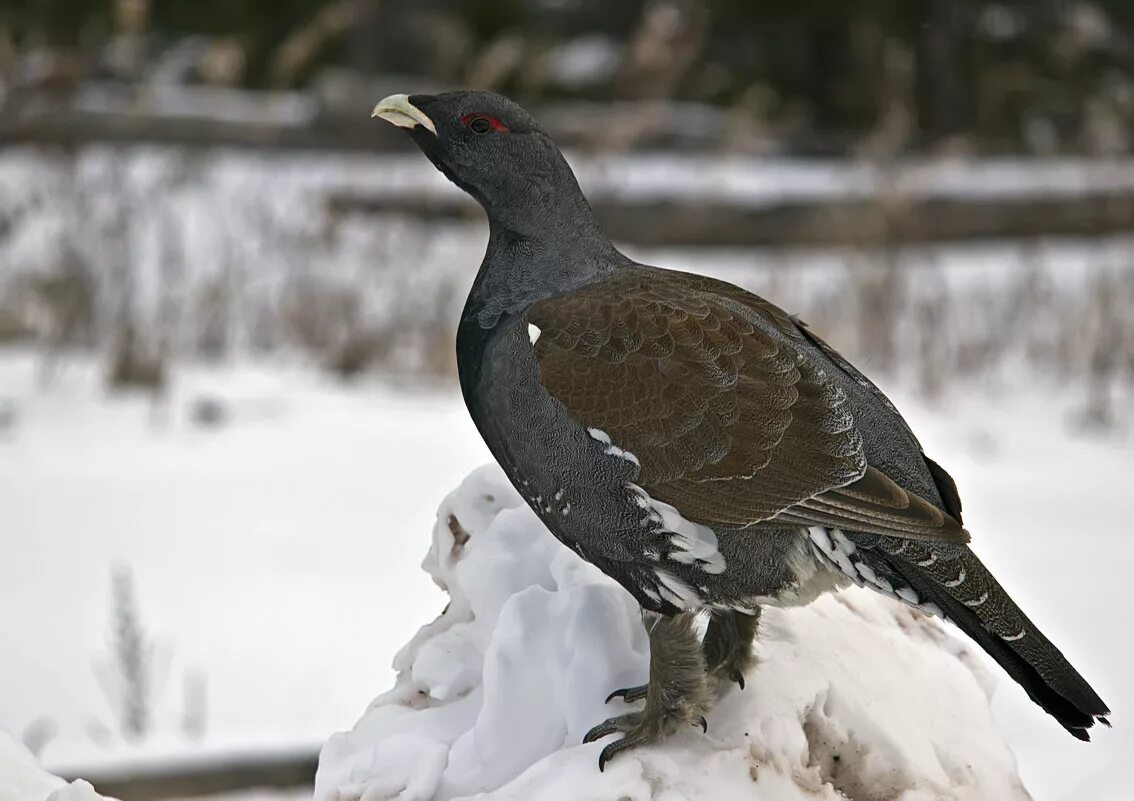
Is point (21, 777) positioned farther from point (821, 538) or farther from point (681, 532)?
point (821, 538)

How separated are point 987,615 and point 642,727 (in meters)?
0.45

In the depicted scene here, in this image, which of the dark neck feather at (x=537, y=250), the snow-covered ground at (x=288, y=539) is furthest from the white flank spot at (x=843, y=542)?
the snow-covered ground at (x=288, y=539)

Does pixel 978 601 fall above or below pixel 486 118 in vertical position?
below

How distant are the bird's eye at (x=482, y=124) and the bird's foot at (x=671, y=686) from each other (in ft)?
2.32

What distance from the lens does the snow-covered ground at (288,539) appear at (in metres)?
2.84

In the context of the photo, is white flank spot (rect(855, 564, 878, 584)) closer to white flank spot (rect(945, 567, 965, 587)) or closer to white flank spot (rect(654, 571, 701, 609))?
white flank spot (rect(945, 567, 965, 587))

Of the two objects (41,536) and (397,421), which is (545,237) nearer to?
(41,536)

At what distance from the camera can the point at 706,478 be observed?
5.45ft

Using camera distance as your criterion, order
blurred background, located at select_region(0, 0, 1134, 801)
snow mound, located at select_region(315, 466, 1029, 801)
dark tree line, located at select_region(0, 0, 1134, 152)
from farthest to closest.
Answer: dark tree line, located at select_region(0, 0, 1134, 152) → blurred background, located at select_region(0, 0, 1134, 801) → snow mound, located at select_region(315, 466, 1029, 801)

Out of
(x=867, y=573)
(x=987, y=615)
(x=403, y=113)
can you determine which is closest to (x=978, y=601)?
(x=987, y=615)

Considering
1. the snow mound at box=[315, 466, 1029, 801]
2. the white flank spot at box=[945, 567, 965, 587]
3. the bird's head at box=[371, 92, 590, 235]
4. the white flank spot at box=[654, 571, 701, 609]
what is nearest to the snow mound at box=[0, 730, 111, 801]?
the snow mound at box=[315, 466, 1029, 801]

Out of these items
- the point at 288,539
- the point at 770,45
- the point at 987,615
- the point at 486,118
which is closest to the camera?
the point at 987,615

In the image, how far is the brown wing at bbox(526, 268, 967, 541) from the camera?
1.64m

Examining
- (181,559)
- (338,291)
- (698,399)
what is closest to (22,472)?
(181,559)
